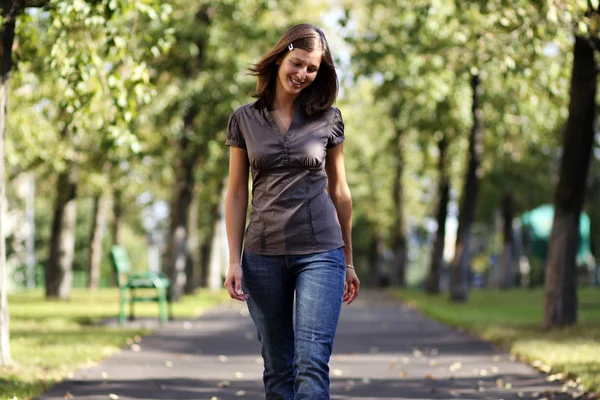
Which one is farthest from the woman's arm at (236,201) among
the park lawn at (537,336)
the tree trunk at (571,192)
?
the tree trunk at (571,192)

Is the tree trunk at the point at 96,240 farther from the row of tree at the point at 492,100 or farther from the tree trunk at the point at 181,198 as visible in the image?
the tree trunk at the point at 181,198

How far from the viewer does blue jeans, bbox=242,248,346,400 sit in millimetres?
4699

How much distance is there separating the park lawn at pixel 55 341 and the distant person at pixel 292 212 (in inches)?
135

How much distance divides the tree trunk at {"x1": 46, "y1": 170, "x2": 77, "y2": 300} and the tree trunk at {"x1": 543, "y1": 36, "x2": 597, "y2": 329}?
45.4 ft

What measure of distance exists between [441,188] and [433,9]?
2052 cm

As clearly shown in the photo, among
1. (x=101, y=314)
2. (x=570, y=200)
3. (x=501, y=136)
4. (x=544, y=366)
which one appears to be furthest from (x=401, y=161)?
(x=544, y=366)

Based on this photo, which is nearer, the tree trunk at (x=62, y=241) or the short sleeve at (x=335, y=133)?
the short sleeve at (x=335, y=133)

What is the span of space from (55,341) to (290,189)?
8.45m

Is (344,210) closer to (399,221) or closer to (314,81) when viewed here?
(314,81)

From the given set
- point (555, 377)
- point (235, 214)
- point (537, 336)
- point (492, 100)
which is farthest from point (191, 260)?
point (235, 214)

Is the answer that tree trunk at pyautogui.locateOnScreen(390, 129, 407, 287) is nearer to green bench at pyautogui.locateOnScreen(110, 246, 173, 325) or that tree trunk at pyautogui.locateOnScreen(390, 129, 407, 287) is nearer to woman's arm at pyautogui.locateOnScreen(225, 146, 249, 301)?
green bench at pyautogui.locateOnScreen(110, 246, 173, 325)

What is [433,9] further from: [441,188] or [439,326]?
[441,188]

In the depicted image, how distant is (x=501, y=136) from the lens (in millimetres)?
27875

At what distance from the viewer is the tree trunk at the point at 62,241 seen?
2577 centimetres
